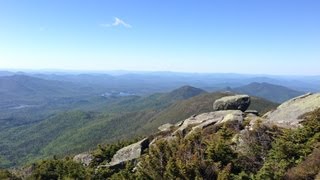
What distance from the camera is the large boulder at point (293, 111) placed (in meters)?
43.0

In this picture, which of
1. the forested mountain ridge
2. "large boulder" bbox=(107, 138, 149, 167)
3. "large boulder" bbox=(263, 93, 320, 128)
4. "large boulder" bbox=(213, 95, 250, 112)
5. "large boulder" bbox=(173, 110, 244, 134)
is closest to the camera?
the forested mountain ridge

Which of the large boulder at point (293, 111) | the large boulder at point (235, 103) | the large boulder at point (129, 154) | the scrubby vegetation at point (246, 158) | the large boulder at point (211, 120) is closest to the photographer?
the scrubby vegetation at point (246, 158)

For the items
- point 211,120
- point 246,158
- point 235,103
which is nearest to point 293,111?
point 211,120

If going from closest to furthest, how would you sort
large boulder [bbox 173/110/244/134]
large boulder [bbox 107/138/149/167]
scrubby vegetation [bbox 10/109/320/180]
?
scrubby vegetation [bbox 10/109/320/180], large boulder [bbox 107/138/149/167], large boulder [bbox 173/110/244/134]

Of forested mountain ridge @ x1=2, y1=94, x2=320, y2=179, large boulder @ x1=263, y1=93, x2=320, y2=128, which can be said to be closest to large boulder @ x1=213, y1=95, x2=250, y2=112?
large boulder @ x1=263, y1=93, x2=320, y2=128

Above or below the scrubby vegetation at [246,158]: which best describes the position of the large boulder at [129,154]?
below

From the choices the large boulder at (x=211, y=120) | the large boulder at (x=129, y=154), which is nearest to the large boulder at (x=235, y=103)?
the large boulder at (x=211, y=120)

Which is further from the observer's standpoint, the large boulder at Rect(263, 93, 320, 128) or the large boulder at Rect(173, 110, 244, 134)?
the large boulder at Rect(173, 110, 244, 134)

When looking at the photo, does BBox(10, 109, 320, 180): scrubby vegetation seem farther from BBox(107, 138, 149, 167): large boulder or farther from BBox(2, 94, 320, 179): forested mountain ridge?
BBox(107, 138, 149, 167): large boulder

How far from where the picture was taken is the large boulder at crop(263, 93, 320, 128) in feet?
141

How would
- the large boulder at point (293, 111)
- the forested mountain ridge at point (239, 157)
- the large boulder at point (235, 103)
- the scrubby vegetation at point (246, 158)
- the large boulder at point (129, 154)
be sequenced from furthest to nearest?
1. the large boulder at point (235, 103)
2. the large boulder at point (129, 154)
3. the large boulder at point (293, 111)
4. the forested mountain ridge at point (239, 157)
5. the scrubby vegetation at point (246, 158)

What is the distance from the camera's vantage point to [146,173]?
3194cm

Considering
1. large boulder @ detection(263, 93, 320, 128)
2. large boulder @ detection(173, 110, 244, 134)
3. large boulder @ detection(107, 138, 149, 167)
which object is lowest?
large boulder @ detection(107, 138, 149, 167)

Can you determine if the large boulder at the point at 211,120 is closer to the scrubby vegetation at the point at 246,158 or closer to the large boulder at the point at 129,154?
the large boulder at the point at 129,154
